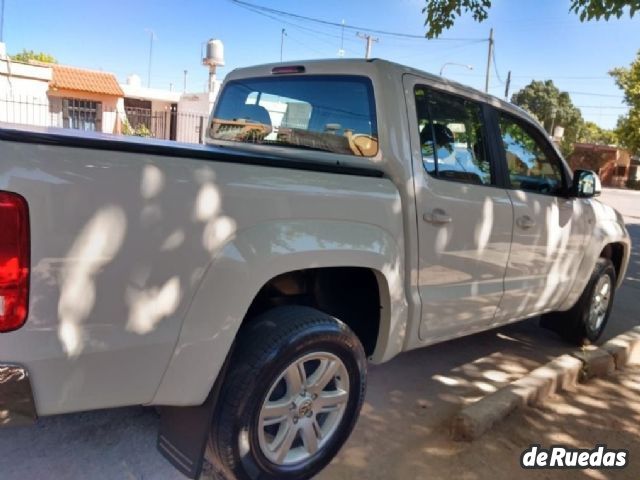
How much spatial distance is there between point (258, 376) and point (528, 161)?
2723 millimetres

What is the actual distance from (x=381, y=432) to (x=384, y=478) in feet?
1.51

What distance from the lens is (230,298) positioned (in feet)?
7.18

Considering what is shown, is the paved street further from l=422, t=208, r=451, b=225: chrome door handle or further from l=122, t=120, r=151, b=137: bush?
l=122, t=120, r=151, b=137: bush

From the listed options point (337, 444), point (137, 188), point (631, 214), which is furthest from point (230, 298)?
point (631, 214)

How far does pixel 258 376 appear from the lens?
2324 mm

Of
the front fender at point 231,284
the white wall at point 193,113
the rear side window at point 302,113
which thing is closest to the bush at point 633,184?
the white wall at point 193,113

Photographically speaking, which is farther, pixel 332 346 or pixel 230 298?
pixel 332 346

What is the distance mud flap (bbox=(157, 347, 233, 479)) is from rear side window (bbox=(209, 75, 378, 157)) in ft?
4.82

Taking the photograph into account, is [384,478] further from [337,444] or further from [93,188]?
[93,188]

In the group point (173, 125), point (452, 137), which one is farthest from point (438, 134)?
point (173, 125)

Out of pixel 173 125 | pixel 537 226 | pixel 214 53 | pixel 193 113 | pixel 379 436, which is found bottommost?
pixel 379 436

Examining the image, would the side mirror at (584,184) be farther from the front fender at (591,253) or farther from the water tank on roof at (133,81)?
the water tank on roof at (133,81)

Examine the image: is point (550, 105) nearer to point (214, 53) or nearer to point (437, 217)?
point (214, 53)

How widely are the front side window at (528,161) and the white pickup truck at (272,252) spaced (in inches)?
0.7
